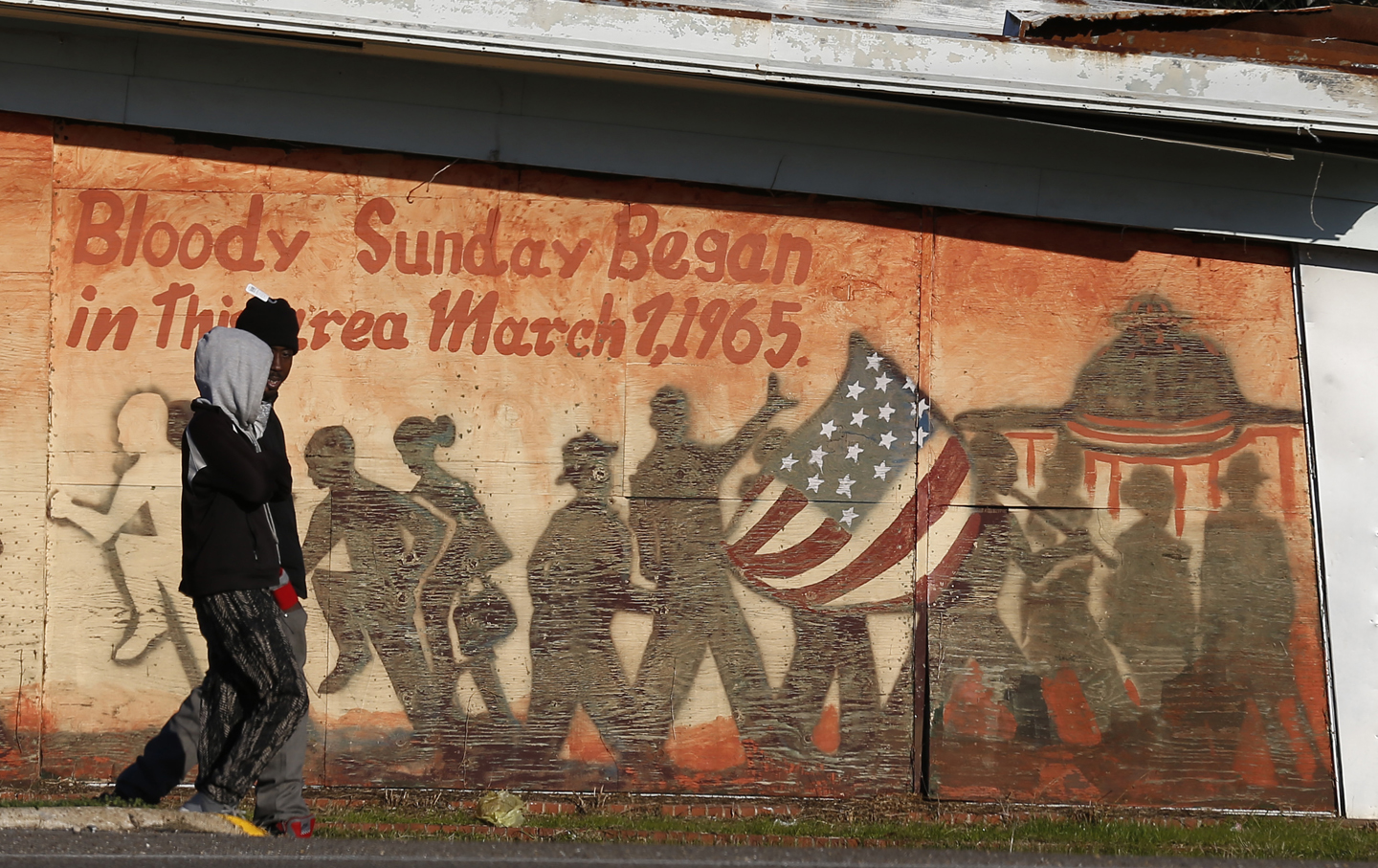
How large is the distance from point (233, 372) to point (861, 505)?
2867 mm

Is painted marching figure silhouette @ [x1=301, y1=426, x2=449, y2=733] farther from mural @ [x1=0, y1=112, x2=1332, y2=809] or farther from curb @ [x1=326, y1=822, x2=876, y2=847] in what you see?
curb @ [x1=326, y1=822, x2=876, y2=847]

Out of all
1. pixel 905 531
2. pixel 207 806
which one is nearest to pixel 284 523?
pixel 207 806

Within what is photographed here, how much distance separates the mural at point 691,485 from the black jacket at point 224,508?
139 cm

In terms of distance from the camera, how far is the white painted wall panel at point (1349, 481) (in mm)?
5797

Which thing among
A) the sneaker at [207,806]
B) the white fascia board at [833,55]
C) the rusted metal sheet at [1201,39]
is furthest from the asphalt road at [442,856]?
the rusted metal sheet at [1201,39]

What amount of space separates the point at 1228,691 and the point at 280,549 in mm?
4205

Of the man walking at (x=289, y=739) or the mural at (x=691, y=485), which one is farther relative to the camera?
the mural at (x=691, y=485)

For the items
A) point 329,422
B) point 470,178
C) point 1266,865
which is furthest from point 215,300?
point 1266,865

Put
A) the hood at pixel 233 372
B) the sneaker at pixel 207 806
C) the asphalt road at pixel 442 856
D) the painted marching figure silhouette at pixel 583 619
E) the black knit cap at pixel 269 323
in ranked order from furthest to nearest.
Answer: the painted marching figure silhouette at pixel 583 619 → the black knit cap at pixel 269 323 → the hood at pixel 233 372 → the sneaker at pixel 207 806 → the asphalt road at pixel 442 856

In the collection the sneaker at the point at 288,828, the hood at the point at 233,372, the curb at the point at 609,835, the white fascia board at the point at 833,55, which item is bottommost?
the curb at the point at 609,835

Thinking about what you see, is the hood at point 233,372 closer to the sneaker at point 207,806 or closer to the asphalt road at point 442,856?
the sneaker at point 207,806

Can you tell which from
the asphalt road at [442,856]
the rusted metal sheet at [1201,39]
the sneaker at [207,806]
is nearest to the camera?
the asphalt road at [442,856]

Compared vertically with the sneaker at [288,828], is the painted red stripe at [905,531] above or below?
above

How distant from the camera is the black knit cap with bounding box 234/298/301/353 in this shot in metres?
4.55
